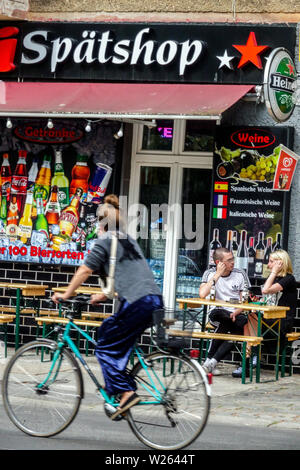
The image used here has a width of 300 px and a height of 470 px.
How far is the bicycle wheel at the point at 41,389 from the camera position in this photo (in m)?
7.53

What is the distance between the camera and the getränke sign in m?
12.7

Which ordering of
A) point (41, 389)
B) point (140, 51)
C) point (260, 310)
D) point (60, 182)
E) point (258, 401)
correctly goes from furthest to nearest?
1. point (60, 182)
2. point (140, 51)
3. point (260, 310)
4. point (258, 401)
5. point (41, 389)

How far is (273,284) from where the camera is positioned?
1176 centimetres

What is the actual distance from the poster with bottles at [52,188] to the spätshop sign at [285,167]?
7.47 ft

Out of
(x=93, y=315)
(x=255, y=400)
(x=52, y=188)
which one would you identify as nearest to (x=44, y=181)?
(x=52, y=188)

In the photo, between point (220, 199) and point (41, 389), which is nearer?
point (41, 389)

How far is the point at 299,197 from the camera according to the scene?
1254 centimetres

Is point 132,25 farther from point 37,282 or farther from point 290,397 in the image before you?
point 290,397

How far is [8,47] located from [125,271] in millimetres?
7171

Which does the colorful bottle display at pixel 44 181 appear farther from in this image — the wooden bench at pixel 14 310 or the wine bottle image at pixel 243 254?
the wine bottle image at pixel 243 254

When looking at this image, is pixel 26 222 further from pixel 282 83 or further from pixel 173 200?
pixel 282 83

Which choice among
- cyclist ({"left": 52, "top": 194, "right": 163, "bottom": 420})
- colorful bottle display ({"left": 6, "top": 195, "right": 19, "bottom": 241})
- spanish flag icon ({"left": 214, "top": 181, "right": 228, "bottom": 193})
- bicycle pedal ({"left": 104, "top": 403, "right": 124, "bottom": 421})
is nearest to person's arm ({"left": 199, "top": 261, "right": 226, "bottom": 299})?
spanish flag icon ({"left": 214, "top": 181, "right": 228, "bottom": 193})

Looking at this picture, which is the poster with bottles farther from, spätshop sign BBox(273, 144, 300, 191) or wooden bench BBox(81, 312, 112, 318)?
spätshop sign BBox(273, 144, 300, 191)
